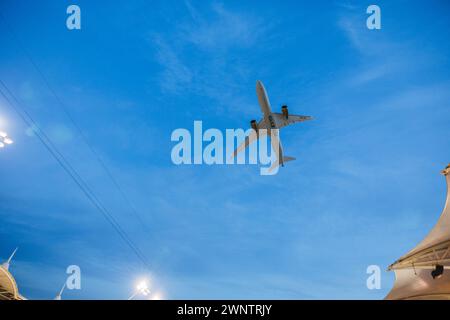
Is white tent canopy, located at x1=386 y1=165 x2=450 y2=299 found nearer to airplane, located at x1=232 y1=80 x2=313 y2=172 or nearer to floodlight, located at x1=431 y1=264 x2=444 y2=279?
floodlight, located at x1=431 y1=264 x2=444 y2=279

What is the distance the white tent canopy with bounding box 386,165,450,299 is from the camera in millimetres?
15161

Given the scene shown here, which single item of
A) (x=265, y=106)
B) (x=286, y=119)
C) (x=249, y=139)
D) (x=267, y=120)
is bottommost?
(x=249, y=139)

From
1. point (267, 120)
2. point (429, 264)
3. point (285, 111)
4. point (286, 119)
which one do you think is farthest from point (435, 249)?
point (267, 120)

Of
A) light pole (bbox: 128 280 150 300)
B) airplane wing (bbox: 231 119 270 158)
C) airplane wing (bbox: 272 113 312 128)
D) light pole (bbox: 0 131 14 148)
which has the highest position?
airplane wing (bbox: 272 113 312 128)

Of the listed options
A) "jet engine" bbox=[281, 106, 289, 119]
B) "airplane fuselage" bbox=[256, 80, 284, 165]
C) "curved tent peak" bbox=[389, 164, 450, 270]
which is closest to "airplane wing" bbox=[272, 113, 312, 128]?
"jet engine" bbox=[281, 106, 289, 119]

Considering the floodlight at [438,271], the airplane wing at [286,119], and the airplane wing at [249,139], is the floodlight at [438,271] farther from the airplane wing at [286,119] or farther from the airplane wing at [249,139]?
the airplane wing at [249,139]

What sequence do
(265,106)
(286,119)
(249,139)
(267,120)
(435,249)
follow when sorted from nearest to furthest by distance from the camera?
(435,249) < (265,106) < (267,120) < (286,119) < (249,139)

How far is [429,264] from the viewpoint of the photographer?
52.7 feet

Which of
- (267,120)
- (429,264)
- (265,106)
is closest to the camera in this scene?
(429,264)

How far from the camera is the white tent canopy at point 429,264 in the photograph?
15.2 metres

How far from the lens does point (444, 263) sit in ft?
50.3

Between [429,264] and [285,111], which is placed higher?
[285,111]

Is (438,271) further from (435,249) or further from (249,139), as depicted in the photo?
(249,139)
